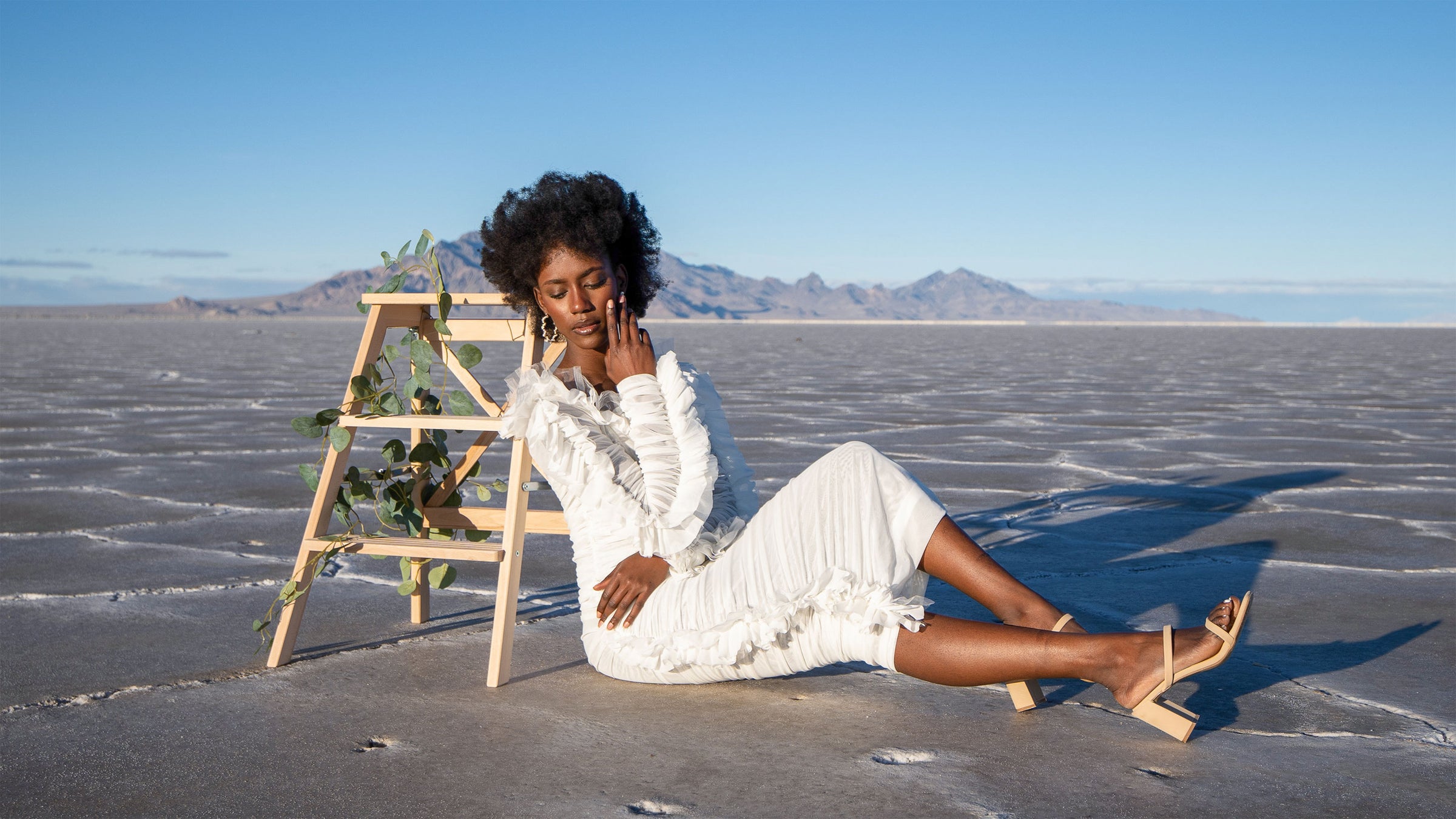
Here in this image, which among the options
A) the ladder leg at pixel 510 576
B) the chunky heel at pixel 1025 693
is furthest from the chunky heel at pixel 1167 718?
the ladder leg at pixel 510 576

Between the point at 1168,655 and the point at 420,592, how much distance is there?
6.82ft

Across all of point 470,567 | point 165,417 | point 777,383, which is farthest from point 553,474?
point 777,383

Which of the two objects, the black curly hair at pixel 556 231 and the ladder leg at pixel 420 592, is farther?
the ladder leg at pixel 420 592

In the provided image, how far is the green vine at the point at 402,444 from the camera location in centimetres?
307

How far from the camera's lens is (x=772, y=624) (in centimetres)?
246

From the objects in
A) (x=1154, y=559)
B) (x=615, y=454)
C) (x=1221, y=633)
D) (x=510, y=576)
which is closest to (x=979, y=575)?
(x=1221, y=633)

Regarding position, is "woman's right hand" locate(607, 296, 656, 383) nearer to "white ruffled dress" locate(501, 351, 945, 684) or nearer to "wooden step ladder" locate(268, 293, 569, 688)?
"white ruffled dress" locate(501, 351, 945, 684)

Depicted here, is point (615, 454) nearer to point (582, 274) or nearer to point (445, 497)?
point (582, 274)

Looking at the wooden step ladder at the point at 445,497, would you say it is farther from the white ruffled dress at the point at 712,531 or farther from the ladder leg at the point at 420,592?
the white ruffled dress at the point at 712,531

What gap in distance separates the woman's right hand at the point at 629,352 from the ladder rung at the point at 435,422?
0.31 meters

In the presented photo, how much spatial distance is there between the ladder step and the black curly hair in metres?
0.56

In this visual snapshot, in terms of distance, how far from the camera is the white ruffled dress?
7.97ft

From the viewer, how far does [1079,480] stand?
614 centimetres

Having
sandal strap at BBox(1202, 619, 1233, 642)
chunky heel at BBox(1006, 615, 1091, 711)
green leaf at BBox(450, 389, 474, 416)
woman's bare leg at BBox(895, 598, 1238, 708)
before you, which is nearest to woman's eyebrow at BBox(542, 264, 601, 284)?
green leaf at BBox(450, 389, 474, 416)
